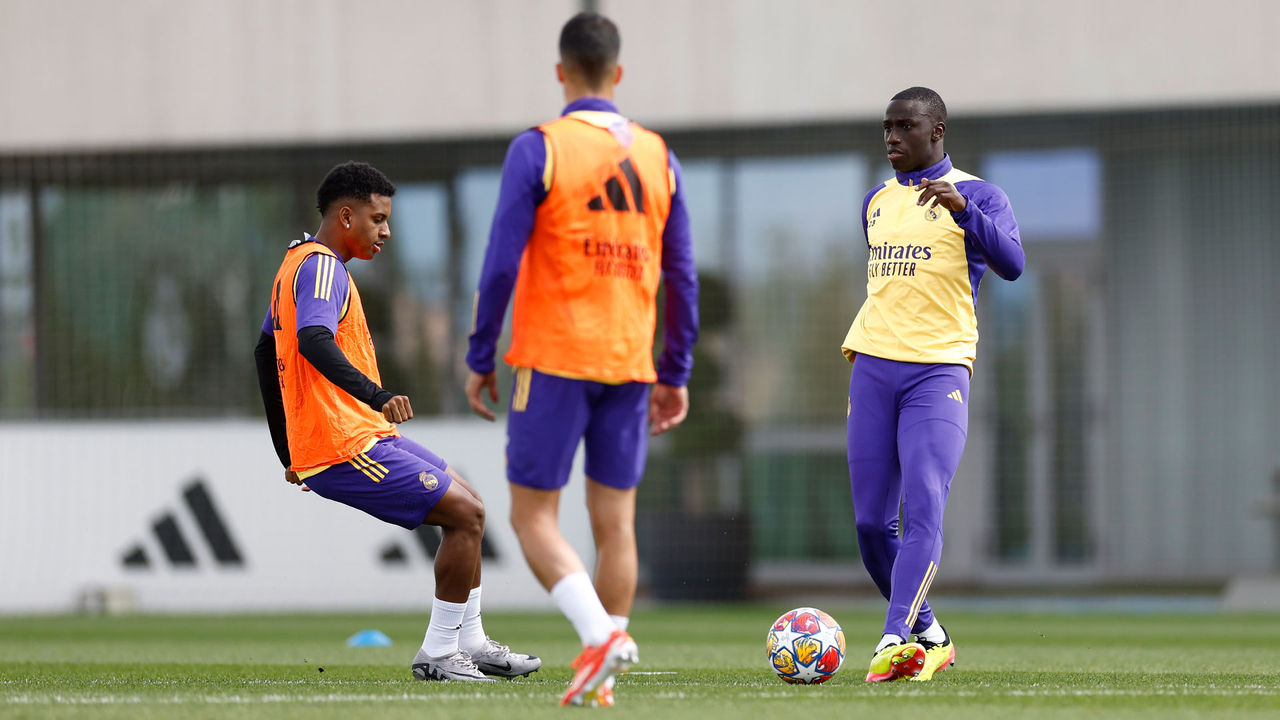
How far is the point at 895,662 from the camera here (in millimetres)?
4941

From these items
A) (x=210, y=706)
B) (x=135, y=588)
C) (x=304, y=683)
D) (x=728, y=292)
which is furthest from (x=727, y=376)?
(x=210, y=706)

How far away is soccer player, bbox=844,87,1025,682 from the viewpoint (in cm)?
507

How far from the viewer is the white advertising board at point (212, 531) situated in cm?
1172

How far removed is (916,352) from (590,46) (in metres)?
1.67

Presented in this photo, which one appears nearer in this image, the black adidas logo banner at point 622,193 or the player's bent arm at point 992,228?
the black adidas logo banner at point 622,193

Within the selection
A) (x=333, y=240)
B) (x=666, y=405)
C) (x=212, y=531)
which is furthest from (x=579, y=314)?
(x=212, y=531)

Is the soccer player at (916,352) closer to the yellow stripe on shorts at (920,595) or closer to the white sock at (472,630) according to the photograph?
the yellow stripe on shorts at (920,595)

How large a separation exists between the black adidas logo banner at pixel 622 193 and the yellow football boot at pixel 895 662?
171cm

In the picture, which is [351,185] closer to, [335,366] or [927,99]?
[335,366]

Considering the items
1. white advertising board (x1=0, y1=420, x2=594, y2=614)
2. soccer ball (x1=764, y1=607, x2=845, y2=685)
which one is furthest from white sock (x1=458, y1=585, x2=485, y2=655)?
white advertising board (x1=0, y1=420, x2=594, y2=614)

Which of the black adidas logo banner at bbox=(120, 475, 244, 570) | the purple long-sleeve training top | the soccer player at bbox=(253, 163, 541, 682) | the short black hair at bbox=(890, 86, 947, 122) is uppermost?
the short black hair at bbox=(890, 86, 947, 122)

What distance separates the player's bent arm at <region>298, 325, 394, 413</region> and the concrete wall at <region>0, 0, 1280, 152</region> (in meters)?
8.30

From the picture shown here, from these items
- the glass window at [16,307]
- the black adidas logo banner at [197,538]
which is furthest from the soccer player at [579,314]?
the glass window at [16,307]

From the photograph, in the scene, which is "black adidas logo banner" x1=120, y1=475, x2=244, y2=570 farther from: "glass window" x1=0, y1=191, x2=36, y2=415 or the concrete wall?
the concrete wall
